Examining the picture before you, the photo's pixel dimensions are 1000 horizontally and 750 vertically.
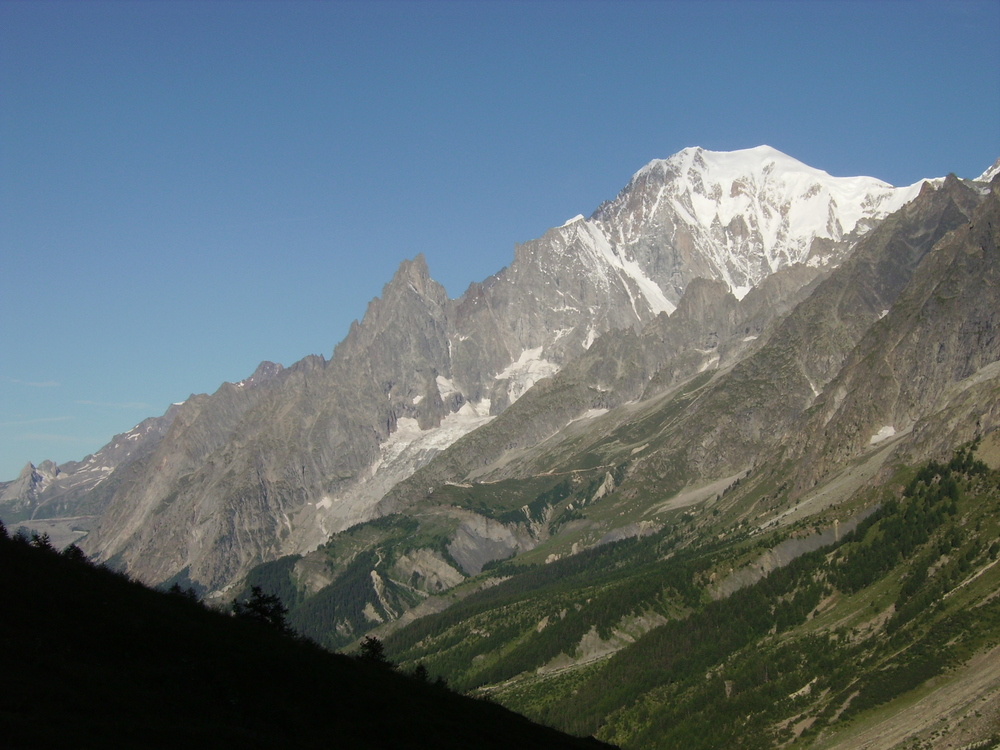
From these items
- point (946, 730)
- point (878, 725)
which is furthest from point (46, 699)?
point (878, 725)

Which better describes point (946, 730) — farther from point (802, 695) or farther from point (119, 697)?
point (119, 697)

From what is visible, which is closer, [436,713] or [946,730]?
[436,713]

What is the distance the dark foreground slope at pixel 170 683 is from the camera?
142 ft

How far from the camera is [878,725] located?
154 metres

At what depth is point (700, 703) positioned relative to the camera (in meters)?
197

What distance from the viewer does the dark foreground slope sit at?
43219 mm

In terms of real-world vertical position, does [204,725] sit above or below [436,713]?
above

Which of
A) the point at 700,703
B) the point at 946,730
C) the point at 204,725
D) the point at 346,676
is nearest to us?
the point at 204,725


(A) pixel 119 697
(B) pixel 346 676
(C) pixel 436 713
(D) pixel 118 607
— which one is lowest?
(C) pixel 436 713

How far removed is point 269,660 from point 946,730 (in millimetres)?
111635

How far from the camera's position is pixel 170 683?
50.9 metres

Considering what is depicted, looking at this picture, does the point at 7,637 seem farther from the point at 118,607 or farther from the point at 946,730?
the point at 946,730

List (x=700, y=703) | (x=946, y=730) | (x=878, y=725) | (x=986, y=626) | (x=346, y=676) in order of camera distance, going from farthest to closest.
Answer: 1. (x=700, y=703)
2. (x=986, y=626)
3. (x=878, y=725)
4. (x=946, y=730)
5. (x=346, y=676)

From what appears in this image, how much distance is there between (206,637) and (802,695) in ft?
468
